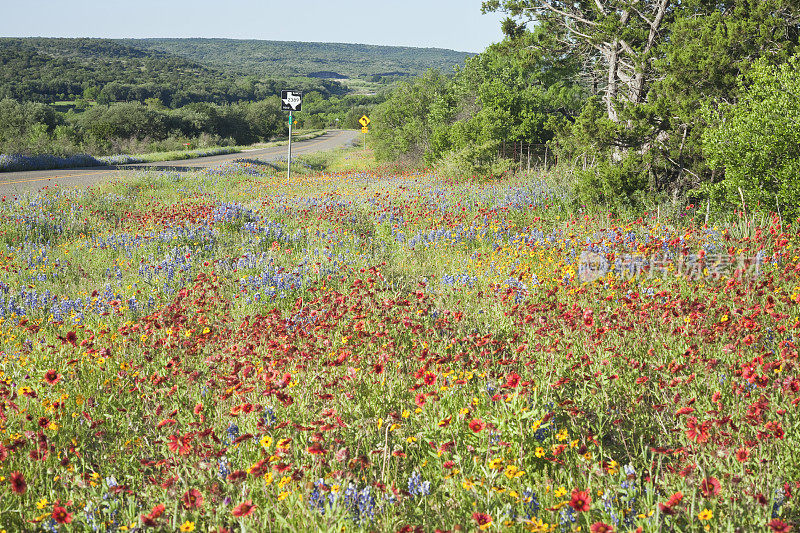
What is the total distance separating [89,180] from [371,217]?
40.2ft

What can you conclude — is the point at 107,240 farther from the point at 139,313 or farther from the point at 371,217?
the point at 371,217

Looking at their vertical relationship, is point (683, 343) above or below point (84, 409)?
above

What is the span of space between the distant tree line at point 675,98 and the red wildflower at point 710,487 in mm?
6187

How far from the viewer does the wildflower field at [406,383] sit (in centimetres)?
216

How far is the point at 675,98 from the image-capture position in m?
9.25

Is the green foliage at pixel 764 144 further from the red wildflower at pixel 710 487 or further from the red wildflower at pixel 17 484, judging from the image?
the red wildflower at pixel 17 484

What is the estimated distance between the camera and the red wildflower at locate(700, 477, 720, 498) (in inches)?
71.3

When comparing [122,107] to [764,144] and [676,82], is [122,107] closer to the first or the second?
[676,82]

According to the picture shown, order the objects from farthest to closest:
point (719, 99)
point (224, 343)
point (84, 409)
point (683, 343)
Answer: point (719, 99)
point (224, 343)
point (683, 343)
point (84, 409)

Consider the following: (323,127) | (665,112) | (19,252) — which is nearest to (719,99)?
(665,112)

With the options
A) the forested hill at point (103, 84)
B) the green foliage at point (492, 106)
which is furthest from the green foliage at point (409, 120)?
the forested hill at point (103, 84)

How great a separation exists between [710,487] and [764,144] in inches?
255

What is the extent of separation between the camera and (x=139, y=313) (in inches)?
196

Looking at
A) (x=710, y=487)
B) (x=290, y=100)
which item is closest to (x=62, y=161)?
(x=290, y=100)
